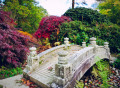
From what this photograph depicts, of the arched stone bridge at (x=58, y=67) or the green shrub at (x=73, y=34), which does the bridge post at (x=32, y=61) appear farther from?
the green shrub at (x=73, y=34)

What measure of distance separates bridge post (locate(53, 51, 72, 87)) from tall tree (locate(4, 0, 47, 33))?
10818mm

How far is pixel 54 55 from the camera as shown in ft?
19.6

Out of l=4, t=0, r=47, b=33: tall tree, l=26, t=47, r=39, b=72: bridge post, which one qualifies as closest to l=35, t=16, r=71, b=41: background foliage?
l=26, t=47, r=39, b=72: bridge post

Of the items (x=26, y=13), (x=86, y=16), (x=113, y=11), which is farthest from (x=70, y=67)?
(x=113, y=11)

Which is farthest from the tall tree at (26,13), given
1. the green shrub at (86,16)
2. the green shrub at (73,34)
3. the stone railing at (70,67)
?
the stone railing at (70,67)

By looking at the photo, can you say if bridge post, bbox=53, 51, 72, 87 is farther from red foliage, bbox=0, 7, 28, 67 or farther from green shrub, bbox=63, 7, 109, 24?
green shrub, bbox=63, 7, 109, 24

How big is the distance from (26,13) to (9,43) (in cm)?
855

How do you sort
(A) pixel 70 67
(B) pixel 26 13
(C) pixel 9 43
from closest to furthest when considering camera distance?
(A) pixel 70 67 < (C) pixel 9 43 < (B) pixel 26 13

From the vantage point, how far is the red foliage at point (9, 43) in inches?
190

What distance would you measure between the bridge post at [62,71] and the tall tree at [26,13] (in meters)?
10.8

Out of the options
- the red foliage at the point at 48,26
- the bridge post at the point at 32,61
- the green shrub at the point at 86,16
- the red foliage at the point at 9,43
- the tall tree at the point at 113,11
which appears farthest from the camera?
the tall tree at the point at 113,11

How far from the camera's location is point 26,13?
493 inches

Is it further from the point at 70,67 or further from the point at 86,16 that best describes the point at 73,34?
the point at 70,67

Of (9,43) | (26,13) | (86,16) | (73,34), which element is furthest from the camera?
(26,13)
